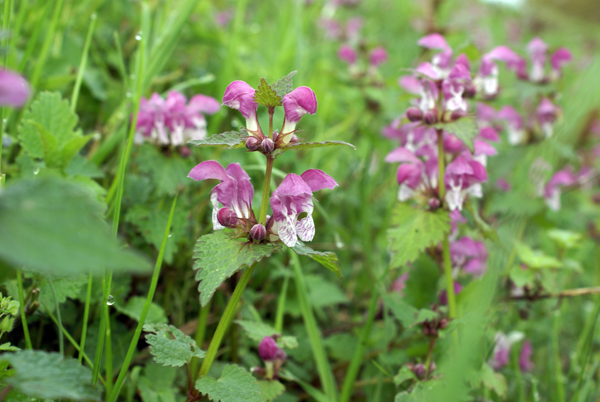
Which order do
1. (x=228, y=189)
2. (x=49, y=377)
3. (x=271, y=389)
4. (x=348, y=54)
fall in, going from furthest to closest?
(x=348, y=54), (x=271, y=389), (x=228, y=189), (x=49, y=377)

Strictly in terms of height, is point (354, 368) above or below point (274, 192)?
below

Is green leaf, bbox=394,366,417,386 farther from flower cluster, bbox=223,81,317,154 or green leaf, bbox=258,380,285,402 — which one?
flower cluster, bbox=223,81,317,154

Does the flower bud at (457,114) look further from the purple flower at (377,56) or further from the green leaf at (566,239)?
the purple flower at (377,56)

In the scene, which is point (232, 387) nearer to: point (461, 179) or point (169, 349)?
point (169, 349)

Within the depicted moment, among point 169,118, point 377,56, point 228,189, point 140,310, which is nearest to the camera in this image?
point 228,189

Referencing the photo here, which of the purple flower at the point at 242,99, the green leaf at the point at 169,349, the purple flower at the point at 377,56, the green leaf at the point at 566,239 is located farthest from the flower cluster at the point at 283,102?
the purple flower at the point at 377,56

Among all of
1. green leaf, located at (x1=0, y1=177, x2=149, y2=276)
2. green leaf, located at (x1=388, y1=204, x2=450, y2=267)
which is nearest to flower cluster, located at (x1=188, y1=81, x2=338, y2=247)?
green leaf, located at (x1=388, y1=204, x2=450, y2=267)

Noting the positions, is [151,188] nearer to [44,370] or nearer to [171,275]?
[171,275]

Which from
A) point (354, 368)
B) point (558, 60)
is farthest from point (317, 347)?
point (558, 60)
